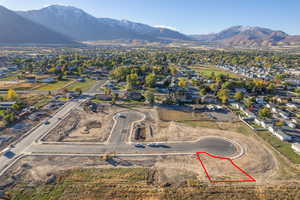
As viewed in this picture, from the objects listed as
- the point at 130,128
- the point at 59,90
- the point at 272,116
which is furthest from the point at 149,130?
the point at 59,90

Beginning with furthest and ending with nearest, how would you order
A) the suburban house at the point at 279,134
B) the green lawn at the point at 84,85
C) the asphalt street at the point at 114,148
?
the green lawn at the point at 84,85 → the suburban house at the point at 279,134 → the asphalt street at the point at 114,148

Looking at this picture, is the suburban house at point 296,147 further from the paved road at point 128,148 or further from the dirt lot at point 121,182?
the paved road at point 128,148

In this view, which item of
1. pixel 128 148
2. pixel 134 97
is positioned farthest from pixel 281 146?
pixel 134 97

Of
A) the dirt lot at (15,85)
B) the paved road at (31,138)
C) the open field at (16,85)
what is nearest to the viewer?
the paved road at (31,138)

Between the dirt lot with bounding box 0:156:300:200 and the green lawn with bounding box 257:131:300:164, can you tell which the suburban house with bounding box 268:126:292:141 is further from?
the dirt lot with bounding box 0:156:300:200

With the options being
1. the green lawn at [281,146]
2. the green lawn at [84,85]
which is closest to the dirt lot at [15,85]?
the green lawn at [84,85]

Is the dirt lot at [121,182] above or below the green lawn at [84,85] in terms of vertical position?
below
